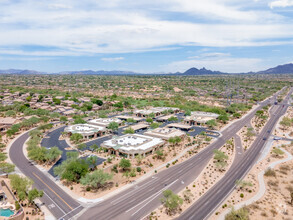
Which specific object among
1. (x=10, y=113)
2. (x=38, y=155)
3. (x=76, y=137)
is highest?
(x=10, y=113)

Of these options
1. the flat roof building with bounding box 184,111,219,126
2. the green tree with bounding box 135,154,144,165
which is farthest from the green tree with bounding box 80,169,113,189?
the flat roof building with bounding box 184,111,219,126

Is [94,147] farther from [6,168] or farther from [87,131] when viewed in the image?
[6,168]

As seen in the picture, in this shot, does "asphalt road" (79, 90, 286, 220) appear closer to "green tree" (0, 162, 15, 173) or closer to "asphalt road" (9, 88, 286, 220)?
"asphalt road" (9, 88, 286, 220)

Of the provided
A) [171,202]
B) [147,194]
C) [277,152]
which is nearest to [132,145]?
[147,194]

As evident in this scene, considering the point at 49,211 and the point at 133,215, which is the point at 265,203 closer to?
the point at 133,215

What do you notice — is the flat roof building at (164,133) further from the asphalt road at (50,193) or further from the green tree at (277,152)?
the asphalt road at (50,193)

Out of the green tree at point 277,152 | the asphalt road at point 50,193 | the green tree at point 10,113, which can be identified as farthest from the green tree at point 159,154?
the green tree at point 10,113
